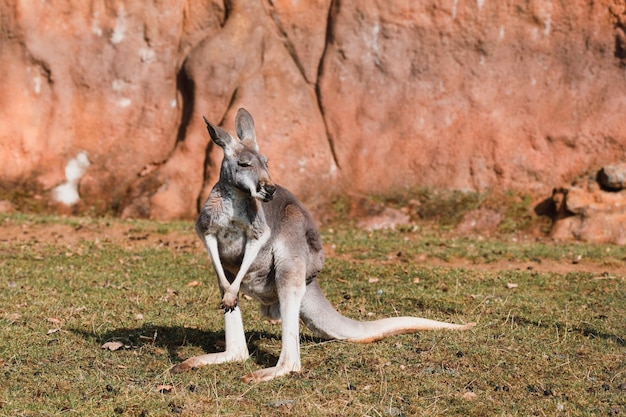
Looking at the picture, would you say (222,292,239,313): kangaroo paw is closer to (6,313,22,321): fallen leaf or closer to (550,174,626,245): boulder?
(6,313,22,321): fallen leaf

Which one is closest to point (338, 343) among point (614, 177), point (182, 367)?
point (182, 367)

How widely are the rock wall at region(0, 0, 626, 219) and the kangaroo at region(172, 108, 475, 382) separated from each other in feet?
26.3

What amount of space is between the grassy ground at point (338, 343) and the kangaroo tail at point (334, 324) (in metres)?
0.11

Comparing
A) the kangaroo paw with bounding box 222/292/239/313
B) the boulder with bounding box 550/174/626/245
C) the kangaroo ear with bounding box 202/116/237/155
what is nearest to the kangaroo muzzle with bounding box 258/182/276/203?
the kangaroo ear with bounding box 202/116/237/155

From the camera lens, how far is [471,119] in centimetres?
1434

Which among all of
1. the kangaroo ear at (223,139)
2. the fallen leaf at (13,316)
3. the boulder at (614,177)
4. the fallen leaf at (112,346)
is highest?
the kangaroo ear at (223,139)

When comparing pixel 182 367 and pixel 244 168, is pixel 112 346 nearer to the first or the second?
pixel 182 367

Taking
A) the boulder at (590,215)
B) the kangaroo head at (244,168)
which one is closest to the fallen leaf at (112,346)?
the kangaroo head at (244,168)

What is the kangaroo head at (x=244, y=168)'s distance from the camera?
529 centimetres

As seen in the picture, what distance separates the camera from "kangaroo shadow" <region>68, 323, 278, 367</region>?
600 centimetres

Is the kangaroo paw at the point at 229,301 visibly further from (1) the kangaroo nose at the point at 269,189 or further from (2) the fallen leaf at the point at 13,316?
(2) the fallen leaf at the point at 13,316

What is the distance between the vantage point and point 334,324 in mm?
6082

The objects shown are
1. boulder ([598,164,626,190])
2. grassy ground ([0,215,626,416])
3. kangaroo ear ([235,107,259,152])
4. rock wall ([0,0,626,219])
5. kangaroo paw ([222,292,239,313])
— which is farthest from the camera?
rock wall ([0,0,626,219])

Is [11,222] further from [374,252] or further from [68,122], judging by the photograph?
[374,252]
